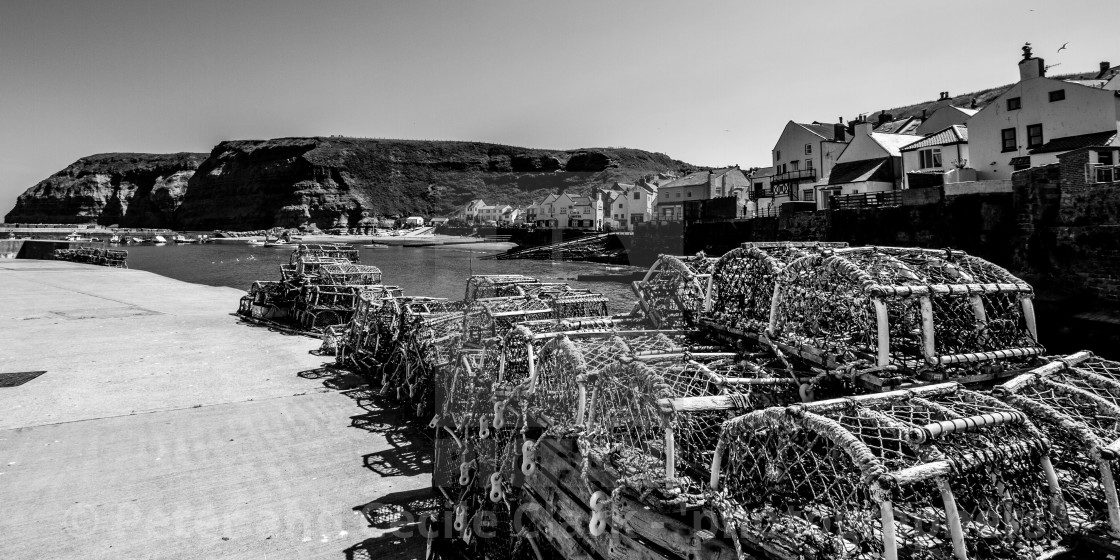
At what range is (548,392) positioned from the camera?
436 centimetres

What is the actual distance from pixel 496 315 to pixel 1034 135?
2465 centimetres

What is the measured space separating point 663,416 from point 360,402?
6868 mm

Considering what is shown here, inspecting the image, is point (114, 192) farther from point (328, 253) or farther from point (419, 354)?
point (419, 354)

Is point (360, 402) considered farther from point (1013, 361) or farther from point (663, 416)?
point (1013, 361)

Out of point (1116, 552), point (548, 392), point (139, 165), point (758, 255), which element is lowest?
point (1116, 552)

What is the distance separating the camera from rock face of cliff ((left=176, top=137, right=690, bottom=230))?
13325cm

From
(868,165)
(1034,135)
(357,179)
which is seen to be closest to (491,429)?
(1034,135)

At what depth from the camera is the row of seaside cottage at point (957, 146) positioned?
19688mm

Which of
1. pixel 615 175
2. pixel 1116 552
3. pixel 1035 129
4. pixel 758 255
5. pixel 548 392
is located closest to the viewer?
pixel 1116 552

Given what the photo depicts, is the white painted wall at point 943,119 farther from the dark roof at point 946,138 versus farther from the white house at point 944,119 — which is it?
the dark roof at point 946,138

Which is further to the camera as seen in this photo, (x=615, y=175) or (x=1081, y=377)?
(x=615, y=175)

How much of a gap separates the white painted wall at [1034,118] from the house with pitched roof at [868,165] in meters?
4.87

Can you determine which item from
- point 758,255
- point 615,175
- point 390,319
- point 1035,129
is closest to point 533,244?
point 1035,129

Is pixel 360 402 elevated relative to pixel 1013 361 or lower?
lower
